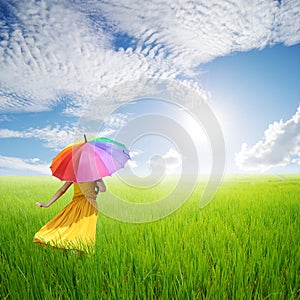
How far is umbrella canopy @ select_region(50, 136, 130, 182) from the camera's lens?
2.79 m

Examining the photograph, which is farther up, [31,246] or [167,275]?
[167,275]

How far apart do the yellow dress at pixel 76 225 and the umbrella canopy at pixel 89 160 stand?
0.82 feet

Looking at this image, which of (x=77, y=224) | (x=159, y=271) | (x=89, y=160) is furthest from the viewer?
(x=77, y=224)

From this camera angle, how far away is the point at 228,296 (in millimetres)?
1990

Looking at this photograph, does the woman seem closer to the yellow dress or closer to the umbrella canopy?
the yellow dress

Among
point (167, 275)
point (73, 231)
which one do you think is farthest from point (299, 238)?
point (73, 231)

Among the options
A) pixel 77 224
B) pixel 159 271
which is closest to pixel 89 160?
pixel 77 224

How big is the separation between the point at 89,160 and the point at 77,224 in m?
0.71

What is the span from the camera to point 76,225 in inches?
115

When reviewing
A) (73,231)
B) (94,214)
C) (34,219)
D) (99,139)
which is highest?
(99,139)

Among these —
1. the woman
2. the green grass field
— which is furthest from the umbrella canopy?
the green grass field

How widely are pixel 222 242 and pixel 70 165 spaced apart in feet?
5.68

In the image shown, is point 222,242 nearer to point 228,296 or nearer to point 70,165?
point 228,296

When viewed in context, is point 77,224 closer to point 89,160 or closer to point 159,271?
point 89,160
